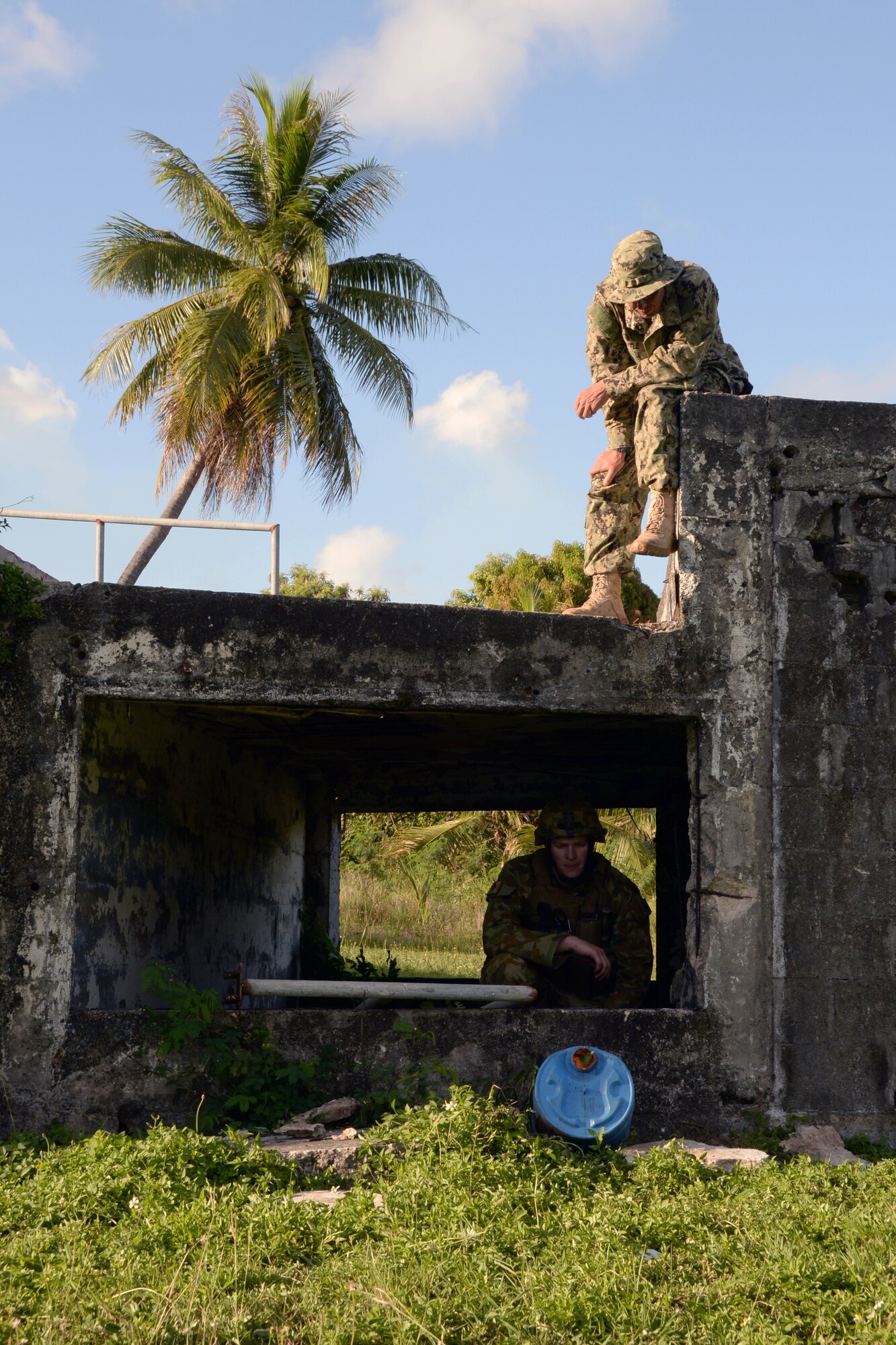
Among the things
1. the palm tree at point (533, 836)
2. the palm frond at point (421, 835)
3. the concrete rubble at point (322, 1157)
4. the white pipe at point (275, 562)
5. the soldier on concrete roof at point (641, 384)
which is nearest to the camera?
the concrete rubble at point (322, 1157)

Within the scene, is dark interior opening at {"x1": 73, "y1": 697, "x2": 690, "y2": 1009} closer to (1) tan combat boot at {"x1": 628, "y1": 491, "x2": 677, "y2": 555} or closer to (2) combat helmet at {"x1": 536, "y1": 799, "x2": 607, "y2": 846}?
(2) combat helmet at {"x1": 536, "y1": 799, "x2": 607, "y2": 846}

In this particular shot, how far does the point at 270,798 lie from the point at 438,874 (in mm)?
10139

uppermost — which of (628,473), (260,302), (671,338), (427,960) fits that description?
(260,302)

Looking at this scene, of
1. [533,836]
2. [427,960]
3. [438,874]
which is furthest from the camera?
[438,874]

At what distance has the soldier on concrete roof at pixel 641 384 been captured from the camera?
5.74 m

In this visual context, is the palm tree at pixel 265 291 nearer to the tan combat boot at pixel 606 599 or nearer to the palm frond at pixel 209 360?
the palm frond at pixel 209 360

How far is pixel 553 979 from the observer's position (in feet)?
21.7

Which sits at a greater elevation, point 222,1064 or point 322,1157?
point 222,1064

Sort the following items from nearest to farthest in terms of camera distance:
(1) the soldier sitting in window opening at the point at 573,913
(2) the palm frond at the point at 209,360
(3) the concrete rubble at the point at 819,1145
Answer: (3) the concrete rubble at the point at 819,1145, (1) the soldier sitting in window opening at the point at 573,913, (2) the palm frond at the point at 209,360

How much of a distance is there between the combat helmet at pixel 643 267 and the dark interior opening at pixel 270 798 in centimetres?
208

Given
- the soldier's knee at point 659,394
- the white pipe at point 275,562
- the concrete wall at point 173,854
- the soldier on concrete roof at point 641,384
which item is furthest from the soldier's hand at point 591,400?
the white pipe at point 275,562

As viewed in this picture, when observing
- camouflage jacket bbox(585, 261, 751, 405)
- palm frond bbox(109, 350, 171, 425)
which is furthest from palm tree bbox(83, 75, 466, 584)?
camouflage jacket bbox(585, 261, 751, 405)

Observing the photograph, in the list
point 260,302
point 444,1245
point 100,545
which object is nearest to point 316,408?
point 260,302

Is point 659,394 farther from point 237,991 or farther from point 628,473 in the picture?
point 237,991
